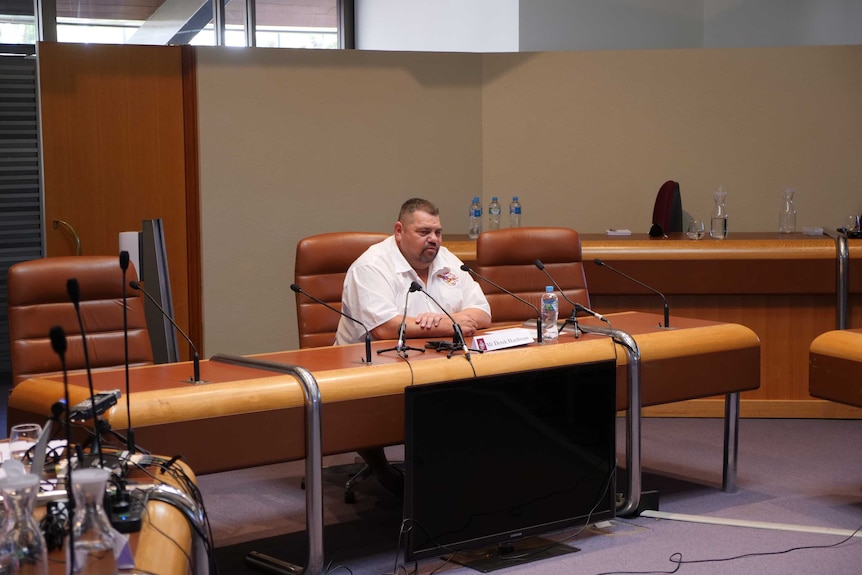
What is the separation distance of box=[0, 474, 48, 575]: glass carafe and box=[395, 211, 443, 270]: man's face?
257cm

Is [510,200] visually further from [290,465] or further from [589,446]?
[589,446]

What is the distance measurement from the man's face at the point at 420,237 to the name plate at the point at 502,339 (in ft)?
2.10

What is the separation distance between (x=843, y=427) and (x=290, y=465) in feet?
9.12

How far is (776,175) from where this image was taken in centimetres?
602

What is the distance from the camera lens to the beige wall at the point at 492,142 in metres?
5.75

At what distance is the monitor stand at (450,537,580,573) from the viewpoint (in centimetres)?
340

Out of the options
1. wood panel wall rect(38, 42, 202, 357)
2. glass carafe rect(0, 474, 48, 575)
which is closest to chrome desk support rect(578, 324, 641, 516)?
glass carafe rect(0, 474, 48, 575)

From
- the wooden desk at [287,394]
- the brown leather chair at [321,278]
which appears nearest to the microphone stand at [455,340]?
the wooden desk at [287,394]

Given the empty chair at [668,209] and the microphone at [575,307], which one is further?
the empty chair at [668,209]

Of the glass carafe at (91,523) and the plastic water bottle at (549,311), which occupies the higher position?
the plastic water bottle at (549,311)

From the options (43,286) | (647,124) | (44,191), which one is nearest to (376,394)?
(43,286)

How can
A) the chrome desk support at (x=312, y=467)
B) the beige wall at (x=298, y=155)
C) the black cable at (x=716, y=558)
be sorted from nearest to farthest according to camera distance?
the chrome desk support at (x=312, y=467) < the black cable at (x=716, y=558) < the beige wall at (x=298, y=155)

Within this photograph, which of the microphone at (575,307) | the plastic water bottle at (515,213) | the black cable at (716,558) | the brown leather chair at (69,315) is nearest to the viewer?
the black cable at (716,558)

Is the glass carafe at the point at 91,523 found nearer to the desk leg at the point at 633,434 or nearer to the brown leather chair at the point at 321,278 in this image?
the desk leg at the point at 633,434
